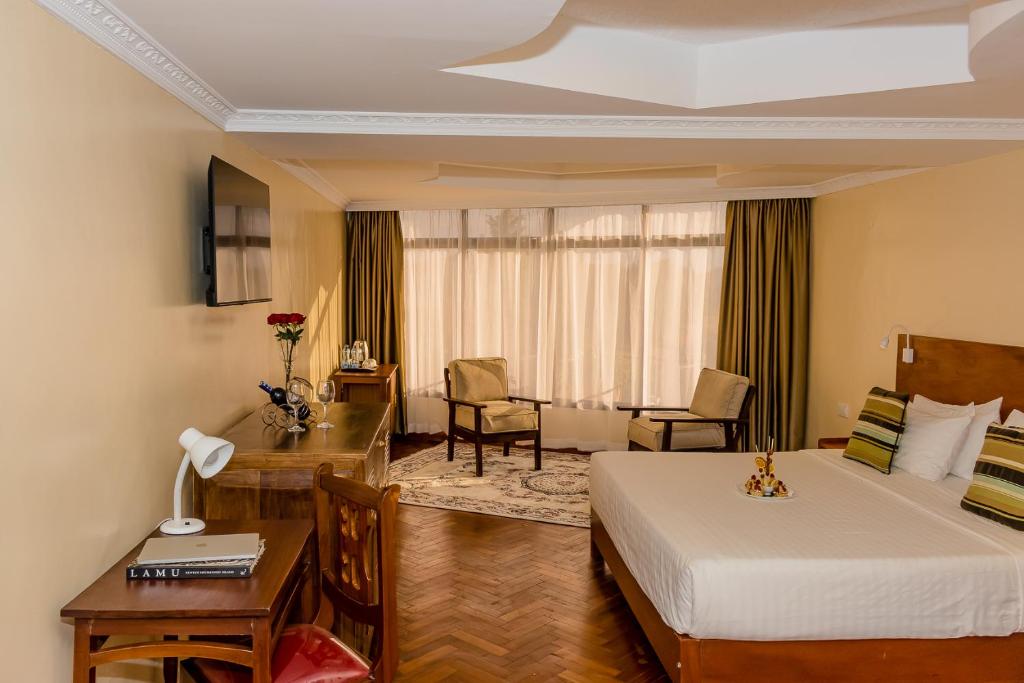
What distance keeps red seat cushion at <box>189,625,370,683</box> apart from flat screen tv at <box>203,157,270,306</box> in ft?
4.57

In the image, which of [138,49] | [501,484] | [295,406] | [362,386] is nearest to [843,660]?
[295,406]

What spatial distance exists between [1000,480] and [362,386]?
4.59m

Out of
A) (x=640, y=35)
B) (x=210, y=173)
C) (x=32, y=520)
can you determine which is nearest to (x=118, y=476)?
(x=32, y=520)

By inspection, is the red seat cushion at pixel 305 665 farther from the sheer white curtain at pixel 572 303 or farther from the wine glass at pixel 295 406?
the sheer white curtain at pixel 572 303

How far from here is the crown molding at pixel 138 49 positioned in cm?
206

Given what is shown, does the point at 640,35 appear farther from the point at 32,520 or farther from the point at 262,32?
the point at 32,520

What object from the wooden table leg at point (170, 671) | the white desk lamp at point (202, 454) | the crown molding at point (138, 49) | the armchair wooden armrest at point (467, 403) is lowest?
the wooden table leg at point (170, 671)

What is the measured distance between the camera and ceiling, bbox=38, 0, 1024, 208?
7.46ft

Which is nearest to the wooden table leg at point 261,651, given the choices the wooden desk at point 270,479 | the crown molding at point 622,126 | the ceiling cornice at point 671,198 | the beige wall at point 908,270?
the wooden desk at point 270,479

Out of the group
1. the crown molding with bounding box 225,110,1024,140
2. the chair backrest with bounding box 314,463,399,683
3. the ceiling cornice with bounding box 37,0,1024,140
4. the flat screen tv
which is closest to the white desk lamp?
the chair backrest with bounding box 314,463,399,683

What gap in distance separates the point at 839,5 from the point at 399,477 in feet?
14.7

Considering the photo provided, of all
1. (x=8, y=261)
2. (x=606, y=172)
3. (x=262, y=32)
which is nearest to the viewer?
(x=8, y=261)

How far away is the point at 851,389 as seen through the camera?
5.66m

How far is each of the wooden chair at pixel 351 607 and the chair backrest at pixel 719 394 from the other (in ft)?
13.4
